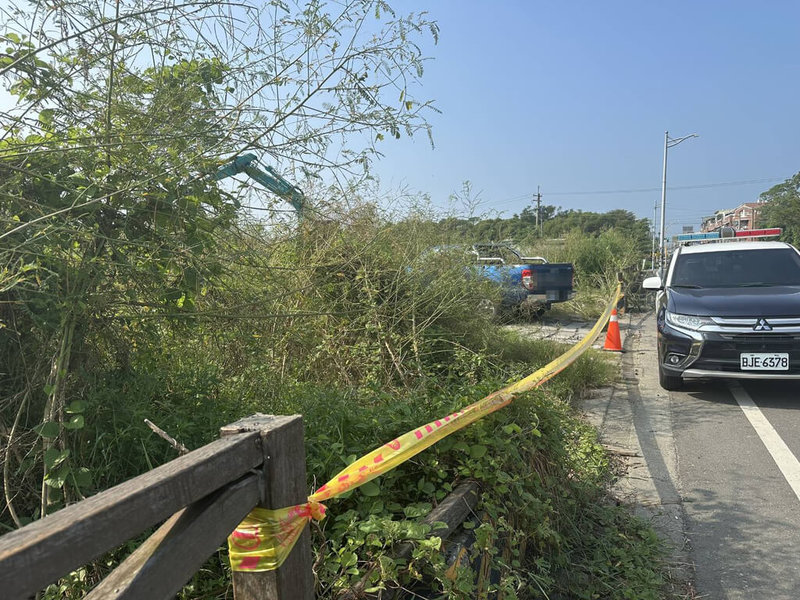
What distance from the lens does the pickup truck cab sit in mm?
5828

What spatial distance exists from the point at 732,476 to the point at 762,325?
231 centimetres

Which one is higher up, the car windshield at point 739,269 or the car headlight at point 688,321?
the car windshield at point 739,269

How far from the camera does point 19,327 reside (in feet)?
7.50

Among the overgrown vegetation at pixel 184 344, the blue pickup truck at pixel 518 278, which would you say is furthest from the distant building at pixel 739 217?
the overgrown vegetation at pixel 184 344

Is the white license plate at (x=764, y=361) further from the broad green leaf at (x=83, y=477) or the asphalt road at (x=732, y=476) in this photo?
the broad green leaf at (x=83, y=477)

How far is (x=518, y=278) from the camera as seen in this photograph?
10977mm

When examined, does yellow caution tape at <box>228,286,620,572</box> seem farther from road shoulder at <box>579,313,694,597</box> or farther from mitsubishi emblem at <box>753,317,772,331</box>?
mitsubishi emblem at <box>753,317,772,331</box>

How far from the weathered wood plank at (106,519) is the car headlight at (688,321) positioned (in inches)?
A: 233

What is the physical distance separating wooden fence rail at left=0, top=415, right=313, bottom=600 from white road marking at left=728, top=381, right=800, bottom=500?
152 inches

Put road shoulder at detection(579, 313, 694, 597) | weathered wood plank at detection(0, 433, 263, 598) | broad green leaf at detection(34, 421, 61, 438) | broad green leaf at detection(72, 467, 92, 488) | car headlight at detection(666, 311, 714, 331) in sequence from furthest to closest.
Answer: car headlight at detection(666, 311, 714, 331) → road shoulder at detection(579, 313, 694, 597) → broad green leaf at detection(72, 467, 92, 488) → broad green leaf at detection(34, 421, 61, 438) → weathered wood plank at detection(0, 433, 263, 598)

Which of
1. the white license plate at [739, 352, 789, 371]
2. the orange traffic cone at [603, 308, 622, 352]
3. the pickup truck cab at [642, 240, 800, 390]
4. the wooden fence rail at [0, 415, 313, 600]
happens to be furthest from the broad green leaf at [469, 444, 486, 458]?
the orange traffic cone at [603, 308, 622, 352]

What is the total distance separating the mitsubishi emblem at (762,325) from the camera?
5832mm

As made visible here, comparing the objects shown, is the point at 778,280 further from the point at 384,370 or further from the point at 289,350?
the point at 289,350

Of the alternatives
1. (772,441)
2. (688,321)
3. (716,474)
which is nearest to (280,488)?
(716,474)
